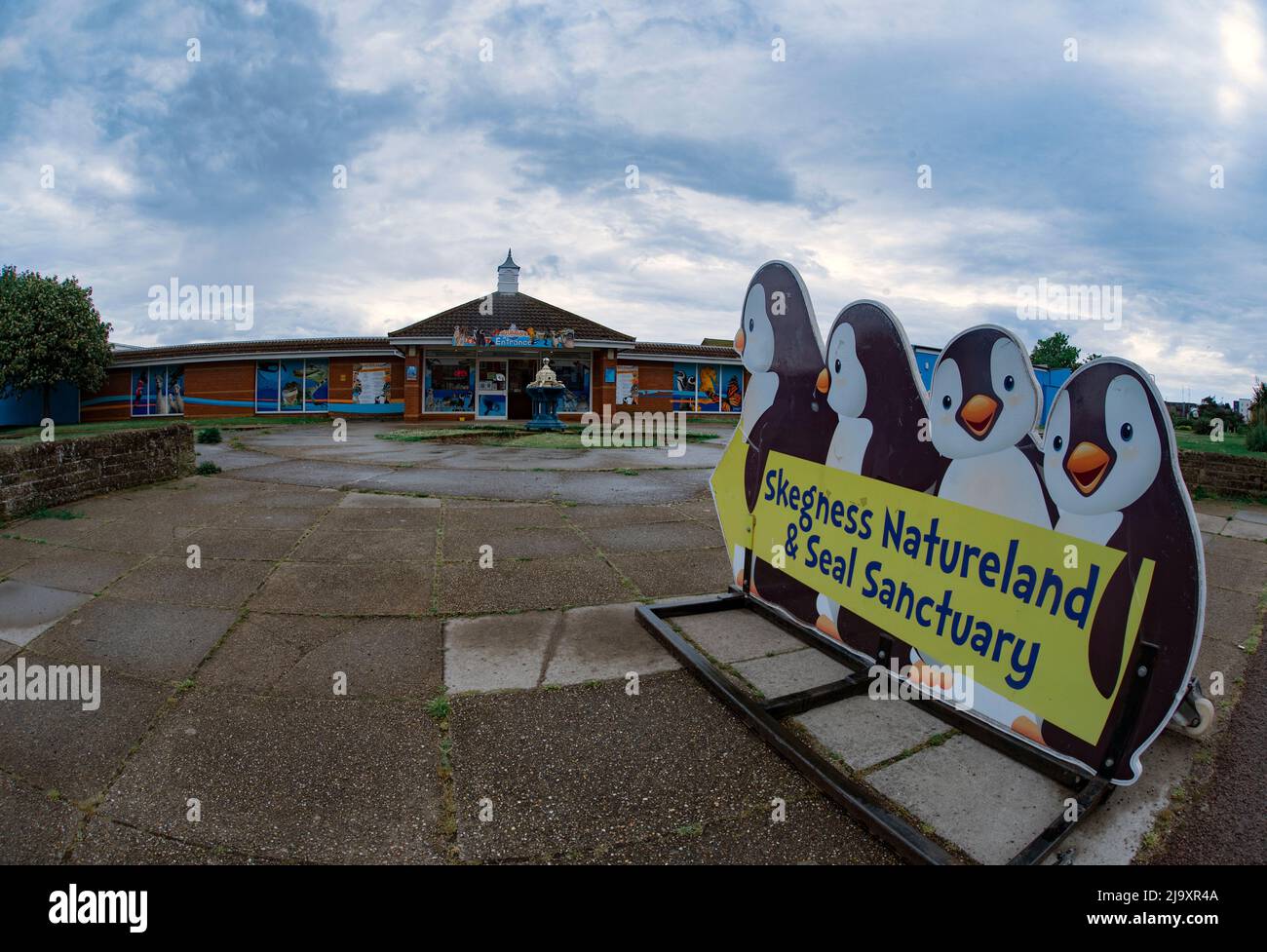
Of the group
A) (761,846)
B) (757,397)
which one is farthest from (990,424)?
(761,846)

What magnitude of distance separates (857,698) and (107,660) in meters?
4.03

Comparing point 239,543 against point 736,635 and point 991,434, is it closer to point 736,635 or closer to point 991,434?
point 736,635

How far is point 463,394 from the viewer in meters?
26.8

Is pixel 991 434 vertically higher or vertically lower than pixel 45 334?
lower

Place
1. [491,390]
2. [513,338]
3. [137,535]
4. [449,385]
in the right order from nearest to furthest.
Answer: [137,535]
[513,338]
[449,385]
[491,390]

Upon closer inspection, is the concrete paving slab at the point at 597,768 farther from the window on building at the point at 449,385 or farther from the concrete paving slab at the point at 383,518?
the window on building at the point at 449,385

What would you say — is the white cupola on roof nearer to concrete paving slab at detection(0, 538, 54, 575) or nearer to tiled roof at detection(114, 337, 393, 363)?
tiled roof at detection(114, 337, 393, 363)

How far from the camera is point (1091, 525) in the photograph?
2410 mm

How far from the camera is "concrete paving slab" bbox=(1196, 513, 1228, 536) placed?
7.59m

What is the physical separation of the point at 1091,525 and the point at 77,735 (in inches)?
168

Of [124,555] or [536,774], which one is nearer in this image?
[536,774]

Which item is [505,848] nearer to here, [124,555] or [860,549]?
[860,549]

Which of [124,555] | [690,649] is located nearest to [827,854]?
[690,649]

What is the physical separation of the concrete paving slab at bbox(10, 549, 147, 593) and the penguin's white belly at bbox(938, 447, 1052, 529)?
18.2 feet
